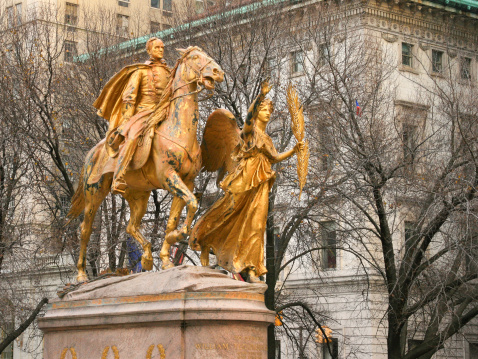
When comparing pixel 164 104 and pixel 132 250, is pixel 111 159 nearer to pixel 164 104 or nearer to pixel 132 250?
pixel 164 104

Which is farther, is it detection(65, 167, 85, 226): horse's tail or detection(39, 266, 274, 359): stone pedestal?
detection(65, 167, 85, 226): horse's tail

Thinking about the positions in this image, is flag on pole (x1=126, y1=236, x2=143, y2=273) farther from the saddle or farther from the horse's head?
the horse's head

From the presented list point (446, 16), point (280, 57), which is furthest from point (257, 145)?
point (446, 16)

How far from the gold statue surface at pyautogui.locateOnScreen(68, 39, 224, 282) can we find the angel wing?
45 centimetres

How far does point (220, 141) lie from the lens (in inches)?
553

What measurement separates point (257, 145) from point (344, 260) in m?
23.9

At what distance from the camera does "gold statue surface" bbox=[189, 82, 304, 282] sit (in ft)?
43.2

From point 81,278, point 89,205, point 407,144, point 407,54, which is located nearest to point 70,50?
point 407,144

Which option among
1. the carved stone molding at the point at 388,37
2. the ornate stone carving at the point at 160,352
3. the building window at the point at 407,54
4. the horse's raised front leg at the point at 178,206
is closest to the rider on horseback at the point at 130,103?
the horse's raised front leg at the point at 178,206

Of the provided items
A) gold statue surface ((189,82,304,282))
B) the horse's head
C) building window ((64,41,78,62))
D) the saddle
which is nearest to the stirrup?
the saddle

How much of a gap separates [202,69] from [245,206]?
1.80 metres

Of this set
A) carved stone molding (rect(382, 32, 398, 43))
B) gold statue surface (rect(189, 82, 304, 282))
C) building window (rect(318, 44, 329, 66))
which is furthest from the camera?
carved stone molding (rect(382, 32, 398, 43))

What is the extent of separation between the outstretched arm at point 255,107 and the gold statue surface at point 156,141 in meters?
0.61

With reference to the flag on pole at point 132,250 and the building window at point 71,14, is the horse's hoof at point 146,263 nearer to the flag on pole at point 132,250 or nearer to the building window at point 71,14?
the flag on pole at point 132,250
